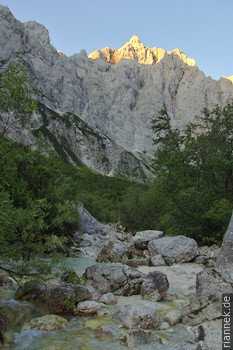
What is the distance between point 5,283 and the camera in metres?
16.5

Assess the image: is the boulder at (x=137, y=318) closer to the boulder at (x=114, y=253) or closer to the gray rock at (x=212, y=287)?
the gray rock at (x=212, y=287)

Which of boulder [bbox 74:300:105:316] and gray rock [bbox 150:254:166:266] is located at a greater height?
gray rock [bbox 150:254:166:266]

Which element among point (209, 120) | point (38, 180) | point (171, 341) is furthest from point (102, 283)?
point (209, 120)

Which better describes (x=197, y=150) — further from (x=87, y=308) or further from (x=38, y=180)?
(x=87, y=308)

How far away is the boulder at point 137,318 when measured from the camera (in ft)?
37.8

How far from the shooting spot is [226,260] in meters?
13.3

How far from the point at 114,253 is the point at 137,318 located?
48.0 feet

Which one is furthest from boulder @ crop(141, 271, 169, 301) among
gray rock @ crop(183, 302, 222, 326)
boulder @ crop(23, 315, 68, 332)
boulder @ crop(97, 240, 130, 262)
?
boulder @ crop(97, 240, 130, 262)

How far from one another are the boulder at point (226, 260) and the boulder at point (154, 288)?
294 centimetres

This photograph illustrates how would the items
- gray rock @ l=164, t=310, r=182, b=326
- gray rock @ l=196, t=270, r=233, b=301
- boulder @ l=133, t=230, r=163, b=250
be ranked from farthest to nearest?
boulder @ l=133, t=230, r=163, b=250 < gray rock @ l=196, t=270, r=233, b=301 < gray rock @ l=164, t=310, r=182, b=326

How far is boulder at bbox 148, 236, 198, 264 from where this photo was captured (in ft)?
78.9

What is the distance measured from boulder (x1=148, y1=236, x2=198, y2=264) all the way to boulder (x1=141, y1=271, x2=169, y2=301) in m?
8.55

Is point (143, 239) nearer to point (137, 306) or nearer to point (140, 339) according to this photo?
point (137, 306)

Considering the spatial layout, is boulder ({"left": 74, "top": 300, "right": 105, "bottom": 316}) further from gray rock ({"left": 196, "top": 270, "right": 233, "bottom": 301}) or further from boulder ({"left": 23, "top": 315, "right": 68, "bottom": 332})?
gray rock ({"left": 196, "top": 270, "right": 233, "bottom": 301})
